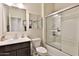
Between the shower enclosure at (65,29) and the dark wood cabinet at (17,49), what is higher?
the shower enclosure at (65,29)

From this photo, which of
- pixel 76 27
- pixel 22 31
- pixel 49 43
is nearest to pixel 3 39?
pixel 22 31

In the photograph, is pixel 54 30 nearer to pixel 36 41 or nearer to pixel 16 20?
→ pixel 36 41

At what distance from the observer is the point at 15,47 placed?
208cm

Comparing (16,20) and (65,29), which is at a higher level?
(16,20)

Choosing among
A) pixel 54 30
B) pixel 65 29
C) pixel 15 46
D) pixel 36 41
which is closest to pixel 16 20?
pixel 15 46

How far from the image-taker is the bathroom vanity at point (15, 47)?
6.16ft

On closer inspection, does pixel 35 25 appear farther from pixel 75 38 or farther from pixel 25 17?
pixel 75 38

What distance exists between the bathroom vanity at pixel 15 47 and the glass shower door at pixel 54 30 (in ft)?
2.49

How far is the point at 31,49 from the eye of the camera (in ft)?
8.26

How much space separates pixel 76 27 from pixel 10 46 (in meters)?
1.33

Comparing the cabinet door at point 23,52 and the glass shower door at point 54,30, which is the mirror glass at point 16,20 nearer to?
the cabinet door at point 23,52

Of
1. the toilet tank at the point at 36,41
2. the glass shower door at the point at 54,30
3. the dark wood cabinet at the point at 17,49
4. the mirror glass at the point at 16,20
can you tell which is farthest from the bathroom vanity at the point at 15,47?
the glass shower door at the point at 54,30

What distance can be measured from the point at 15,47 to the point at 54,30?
1.18 m

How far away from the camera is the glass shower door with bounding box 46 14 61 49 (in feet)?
8.38
